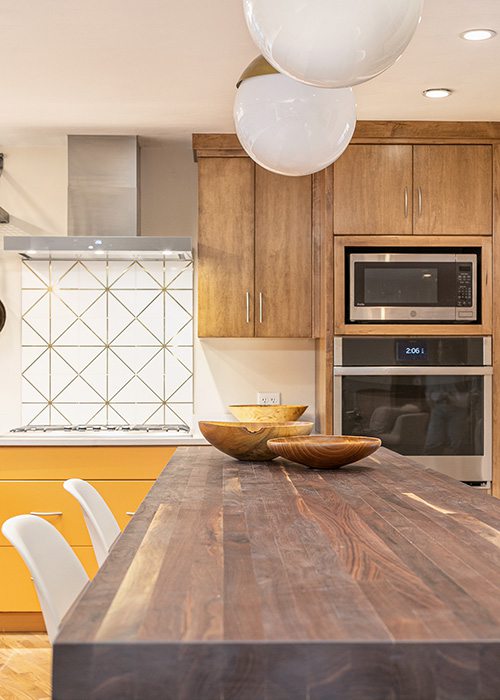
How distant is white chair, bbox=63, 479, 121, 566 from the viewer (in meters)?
2.42

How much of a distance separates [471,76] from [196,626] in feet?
10.1

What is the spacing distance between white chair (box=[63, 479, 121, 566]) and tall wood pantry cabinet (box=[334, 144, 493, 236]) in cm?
226

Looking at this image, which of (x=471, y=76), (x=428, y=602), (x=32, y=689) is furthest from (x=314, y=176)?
(x=428, y=602)

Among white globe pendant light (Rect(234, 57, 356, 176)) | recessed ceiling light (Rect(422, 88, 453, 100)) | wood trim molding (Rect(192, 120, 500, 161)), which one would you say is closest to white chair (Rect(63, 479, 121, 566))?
white globe pendant light (Rect(234, 57, 356, 176))

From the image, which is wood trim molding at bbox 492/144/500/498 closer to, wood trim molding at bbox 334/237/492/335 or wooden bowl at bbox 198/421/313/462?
wood trim molding at bbox 334/237/492/335

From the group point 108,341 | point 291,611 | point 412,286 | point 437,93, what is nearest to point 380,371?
point 412,286

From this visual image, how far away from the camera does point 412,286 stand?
14.3 feet

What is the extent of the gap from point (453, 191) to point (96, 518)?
2.67 metres

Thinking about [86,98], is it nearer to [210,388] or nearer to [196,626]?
[210,388]

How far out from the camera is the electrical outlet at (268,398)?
191 inches

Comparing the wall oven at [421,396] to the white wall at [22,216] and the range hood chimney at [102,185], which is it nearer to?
the range hood chimney at [102,185]

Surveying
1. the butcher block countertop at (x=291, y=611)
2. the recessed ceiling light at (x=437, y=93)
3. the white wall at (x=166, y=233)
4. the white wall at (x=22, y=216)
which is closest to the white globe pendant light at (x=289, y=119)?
the butcher block countertop at (x=291, y=611)

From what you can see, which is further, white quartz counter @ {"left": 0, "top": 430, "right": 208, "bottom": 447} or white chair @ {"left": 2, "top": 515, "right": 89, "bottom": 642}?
white quartz counter @ {"left": 0, "top": 430, "right": 208, "bottom": 447}

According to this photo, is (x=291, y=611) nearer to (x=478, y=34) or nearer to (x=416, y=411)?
(x=478, y=34)
